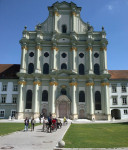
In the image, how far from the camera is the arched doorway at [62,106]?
151 ft

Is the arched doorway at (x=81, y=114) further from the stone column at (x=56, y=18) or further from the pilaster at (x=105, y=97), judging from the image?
the stone column at (x=56, y=18)

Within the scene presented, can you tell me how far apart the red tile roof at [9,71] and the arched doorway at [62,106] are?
46.1ft

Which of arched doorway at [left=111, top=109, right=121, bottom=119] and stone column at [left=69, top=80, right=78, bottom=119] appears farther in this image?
arched doorway at [left=111, top=109, right=121, bottom=119]

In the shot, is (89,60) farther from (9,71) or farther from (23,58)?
(9,71)


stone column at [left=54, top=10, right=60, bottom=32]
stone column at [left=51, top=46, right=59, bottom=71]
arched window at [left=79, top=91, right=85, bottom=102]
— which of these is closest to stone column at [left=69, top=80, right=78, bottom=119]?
arched window at [left=79, top=91, right=85, bottom=102]

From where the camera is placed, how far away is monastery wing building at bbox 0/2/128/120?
151ft

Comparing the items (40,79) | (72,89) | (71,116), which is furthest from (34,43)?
(71,116)

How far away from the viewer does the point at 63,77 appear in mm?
47719

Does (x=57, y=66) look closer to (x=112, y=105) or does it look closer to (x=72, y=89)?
(x=72, y=89)

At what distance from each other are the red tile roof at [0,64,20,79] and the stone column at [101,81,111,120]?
24019 mm

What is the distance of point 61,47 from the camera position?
50.8m

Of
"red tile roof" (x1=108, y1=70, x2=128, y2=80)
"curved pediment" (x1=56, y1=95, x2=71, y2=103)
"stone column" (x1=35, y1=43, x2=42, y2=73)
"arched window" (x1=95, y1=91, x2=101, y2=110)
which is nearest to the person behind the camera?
"curved pediment" (x1=56, y1=95, x2=71, y2=103)

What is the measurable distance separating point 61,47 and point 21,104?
1929cm

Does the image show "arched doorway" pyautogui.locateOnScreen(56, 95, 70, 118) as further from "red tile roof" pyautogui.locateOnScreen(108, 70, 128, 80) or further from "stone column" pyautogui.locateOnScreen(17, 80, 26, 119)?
"red tile roof" pyautogui.locateOnScreen(108, 70, 128, 80)
